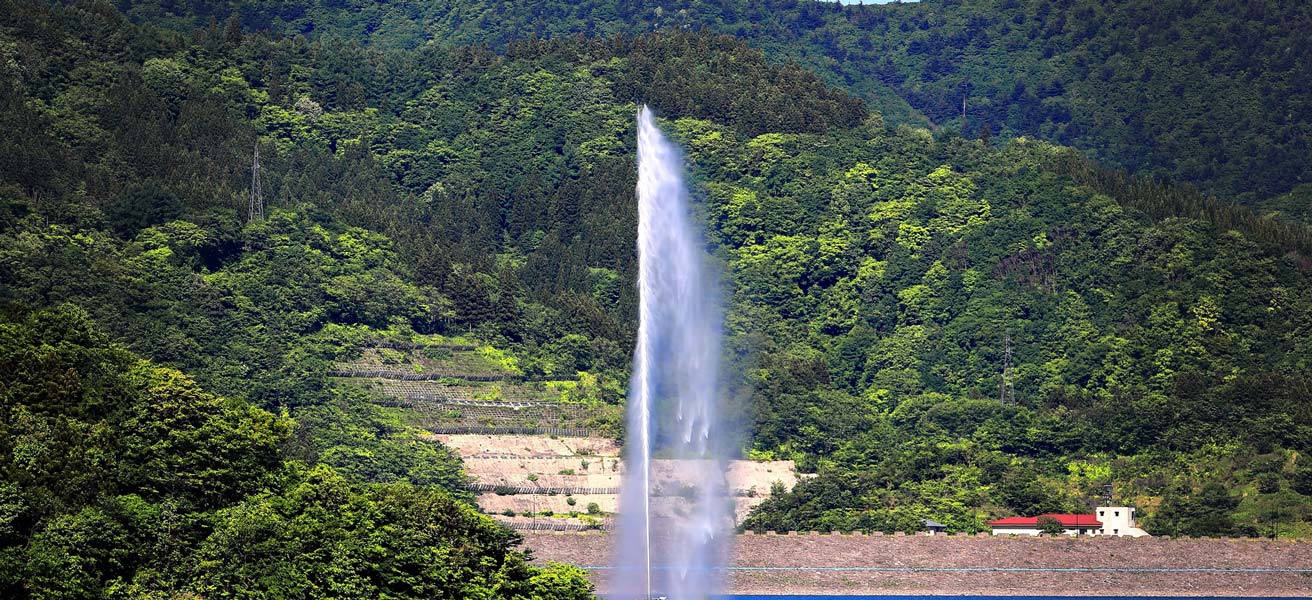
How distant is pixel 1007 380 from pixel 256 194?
39.3 m

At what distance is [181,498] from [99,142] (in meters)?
75.1

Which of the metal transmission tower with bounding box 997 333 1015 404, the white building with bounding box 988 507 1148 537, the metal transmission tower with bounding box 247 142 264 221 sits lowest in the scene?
the white building with bounding box 988 507 1148 537

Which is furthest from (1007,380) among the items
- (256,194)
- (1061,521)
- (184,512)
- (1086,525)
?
(184,512)

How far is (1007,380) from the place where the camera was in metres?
166

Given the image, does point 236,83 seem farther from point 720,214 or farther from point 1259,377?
point 1259,377

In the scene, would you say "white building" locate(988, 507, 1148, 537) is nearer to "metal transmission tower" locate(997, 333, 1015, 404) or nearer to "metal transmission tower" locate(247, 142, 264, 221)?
"metal transmission tower" locate(997, 333, 1015, 404)

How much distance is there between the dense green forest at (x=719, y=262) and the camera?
490 ft

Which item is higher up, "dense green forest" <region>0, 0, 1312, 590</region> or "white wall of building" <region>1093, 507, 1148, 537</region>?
"dense green forest" <region>0, 0, 1312, 590</region>

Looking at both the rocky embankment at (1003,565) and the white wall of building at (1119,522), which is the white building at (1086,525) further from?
the rocky embankment at (1003,565)

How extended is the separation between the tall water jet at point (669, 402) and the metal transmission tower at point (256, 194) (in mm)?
45975

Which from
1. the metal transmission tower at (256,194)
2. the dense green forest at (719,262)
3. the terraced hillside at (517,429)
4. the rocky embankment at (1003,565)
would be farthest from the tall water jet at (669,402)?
the metal transmission tower at (256,194)

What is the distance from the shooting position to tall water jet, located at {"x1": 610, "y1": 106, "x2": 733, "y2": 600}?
97875 millimetres

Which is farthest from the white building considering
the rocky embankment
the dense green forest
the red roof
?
the rocky embankment

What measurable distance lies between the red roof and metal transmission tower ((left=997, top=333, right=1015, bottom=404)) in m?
15.5
